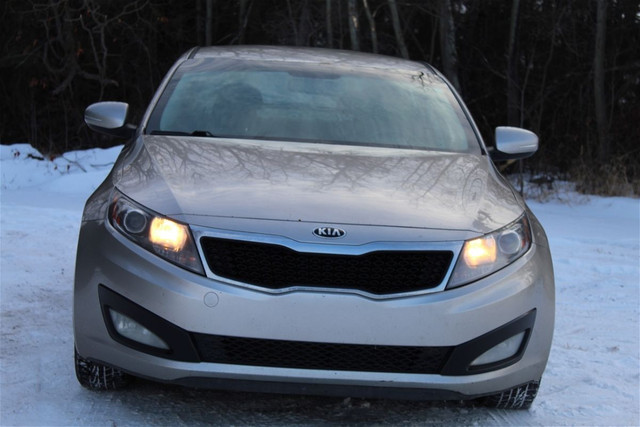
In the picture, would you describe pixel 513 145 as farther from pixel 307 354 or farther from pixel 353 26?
pixel 353 26

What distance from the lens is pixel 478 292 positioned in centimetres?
302

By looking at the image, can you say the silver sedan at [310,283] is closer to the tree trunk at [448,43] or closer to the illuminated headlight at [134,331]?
the illuminated headlight at [134,331]

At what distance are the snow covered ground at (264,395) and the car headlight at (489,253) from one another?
0.70 m

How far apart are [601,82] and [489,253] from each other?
12.9m

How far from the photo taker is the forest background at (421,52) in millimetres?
15203

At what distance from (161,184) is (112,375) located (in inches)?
31.0

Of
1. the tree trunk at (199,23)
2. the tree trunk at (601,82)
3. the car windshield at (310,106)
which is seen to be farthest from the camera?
the tree trunk at (199,23)

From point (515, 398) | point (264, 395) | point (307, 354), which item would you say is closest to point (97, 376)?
point (264, 395)

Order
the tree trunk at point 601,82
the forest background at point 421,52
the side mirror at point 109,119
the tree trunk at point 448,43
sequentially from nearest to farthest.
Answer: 1. the side mirror at point 109,119
2. the tree trunk at point 601,82
3. the tree trunk at point 448,43
4. the forest background at point 421,52

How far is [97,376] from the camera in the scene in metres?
3.36

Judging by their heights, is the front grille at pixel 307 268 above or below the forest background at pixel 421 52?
above

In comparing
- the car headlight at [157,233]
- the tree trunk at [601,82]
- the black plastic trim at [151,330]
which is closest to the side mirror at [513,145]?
the car headlight at [157,233]

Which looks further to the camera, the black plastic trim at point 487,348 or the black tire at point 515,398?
the black tire at point 515,398

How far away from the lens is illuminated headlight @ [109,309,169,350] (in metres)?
2.99
